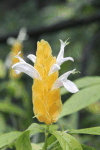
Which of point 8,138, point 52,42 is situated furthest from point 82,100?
point 52,42

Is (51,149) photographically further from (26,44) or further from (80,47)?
(26,44)

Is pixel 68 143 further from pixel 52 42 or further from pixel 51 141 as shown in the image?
pixel 52 42

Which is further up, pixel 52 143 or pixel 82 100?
pixel 82 100

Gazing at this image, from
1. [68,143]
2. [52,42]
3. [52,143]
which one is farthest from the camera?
[52,42]

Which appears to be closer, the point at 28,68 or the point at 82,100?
the point at 28,68

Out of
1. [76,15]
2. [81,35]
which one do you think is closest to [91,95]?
[76,15]

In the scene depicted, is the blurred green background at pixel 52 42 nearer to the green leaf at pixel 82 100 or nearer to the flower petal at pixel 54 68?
the green leaf at pixel 82 100

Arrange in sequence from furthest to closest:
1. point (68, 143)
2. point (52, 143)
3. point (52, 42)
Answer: point (52, 42), point (52, 143), point (68, 143)
